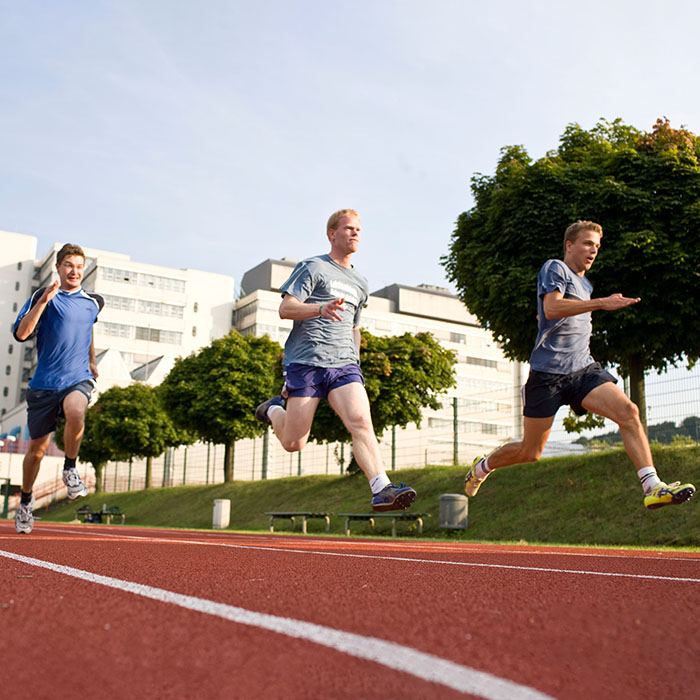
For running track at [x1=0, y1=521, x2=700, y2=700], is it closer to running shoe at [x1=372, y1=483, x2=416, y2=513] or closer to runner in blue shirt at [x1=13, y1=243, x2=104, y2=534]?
running shoe at [x1=372, y1=483, x2=416, y2=513]

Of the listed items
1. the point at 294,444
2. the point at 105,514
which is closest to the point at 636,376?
the point at 294,444

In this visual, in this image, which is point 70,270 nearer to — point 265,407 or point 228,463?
point 265,407

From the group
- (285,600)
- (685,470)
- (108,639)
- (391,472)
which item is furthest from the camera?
(391,472)

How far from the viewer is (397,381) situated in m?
23.0

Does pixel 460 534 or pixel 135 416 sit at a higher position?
pixel 135 416

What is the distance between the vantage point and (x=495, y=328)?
16.4m

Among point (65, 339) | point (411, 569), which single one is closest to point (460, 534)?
point (65, 339)

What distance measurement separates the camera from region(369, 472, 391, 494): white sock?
5.35 m

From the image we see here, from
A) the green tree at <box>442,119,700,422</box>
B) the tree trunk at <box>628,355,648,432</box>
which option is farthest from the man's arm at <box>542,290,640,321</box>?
the tree trunk at <box>628,355,648,432</box>

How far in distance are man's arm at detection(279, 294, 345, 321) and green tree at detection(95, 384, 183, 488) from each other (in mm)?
36645

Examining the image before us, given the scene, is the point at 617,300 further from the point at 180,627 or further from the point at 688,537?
the point at 688,537

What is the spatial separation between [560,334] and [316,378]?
2.07m

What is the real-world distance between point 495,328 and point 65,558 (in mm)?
12632

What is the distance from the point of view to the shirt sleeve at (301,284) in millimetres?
5750
